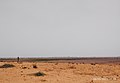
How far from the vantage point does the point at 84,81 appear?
24.7m

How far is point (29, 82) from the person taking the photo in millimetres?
23438

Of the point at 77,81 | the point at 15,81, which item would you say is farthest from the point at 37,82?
the point at 77,81

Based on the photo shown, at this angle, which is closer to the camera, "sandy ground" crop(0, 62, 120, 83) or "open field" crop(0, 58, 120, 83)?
"sandy ground" crop(0, 62, 120, 83)

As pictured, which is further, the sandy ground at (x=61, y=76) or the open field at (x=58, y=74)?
the open field at (x=58, y=74)

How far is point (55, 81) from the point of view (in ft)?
79.9

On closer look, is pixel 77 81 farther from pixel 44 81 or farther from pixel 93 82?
pixel 44 81

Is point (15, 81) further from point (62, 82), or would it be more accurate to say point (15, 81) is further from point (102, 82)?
point (102, 82)

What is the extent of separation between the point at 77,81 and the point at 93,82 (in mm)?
1835

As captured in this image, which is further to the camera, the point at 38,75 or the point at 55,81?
the point at 38,75

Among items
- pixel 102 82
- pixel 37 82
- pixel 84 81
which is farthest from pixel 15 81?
pixel 102 82

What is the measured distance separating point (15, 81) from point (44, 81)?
10.0 feet

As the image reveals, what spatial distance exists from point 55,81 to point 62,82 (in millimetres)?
1030

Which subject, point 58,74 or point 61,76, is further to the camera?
point 58,74

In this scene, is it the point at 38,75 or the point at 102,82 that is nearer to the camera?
the point at 102,82
